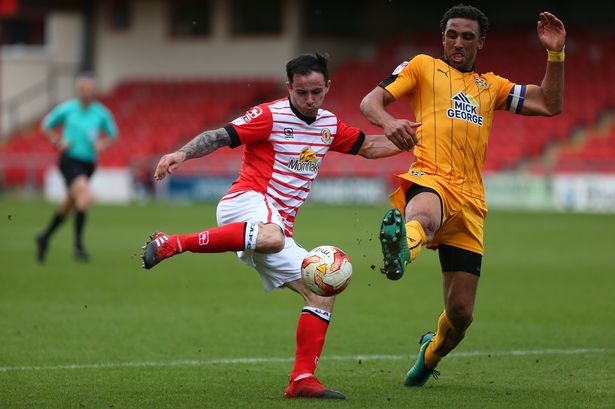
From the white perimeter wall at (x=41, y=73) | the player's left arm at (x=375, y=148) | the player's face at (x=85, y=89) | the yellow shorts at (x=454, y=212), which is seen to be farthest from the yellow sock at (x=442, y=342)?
the white perimeter wall at (x=41, y=73)

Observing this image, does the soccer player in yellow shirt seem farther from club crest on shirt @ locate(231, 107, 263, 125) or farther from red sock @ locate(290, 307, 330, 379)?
red sock @ locate(290, 307, 330, 379)

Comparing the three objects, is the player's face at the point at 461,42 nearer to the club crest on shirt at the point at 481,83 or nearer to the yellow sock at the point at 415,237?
the club crest on shirt at the point at 481,83

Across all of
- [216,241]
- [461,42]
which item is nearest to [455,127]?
[461,42]

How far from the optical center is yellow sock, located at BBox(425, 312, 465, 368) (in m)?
7.21

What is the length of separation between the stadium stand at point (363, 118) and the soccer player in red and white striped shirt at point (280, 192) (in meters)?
21.3

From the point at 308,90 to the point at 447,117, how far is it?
0.88 meters

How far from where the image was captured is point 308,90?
6.89 meters

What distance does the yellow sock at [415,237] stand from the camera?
6.26m

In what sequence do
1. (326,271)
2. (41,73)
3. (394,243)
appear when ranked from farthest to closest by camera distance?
(41,73) → (326,271) → (394,243)

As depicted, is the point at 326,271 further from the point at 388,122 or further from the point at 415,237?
the point at 388,122

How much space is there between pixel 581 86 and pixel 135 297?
23698 mm

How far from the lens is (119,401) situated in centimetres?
660

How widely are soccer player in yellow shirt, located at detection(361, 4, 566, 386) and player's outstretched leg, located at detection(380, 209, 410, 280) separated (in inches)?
24.7

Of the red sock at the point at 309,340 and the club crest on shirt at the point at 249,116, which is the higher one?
the club crest on shirt at the point at 249,116
